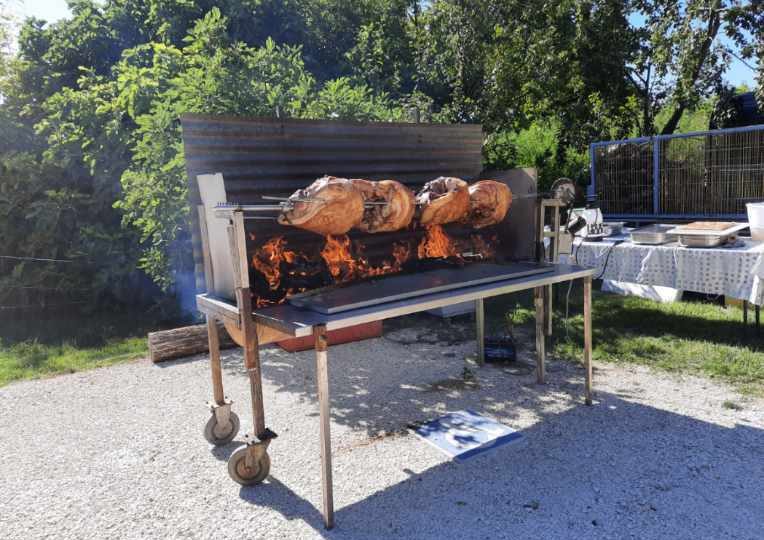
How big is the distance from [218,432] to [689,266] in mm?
4400

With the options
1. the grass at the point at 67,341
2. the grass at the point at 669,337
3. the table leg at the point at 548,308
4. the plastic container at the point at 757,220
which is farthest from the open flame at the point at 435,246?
the grass at the point at 67,341

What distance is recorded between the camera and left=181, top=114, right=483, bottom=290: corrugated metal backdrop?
3111 mm

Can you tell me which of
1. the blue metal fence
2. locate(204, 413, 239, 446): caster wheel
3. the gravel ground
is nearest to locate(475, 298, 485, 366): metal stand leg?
the gravel ground

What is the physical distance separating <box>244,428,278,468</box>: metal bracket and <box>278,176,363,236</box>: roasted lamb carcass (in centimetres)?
116

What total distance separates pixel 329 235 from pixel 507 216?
64.1 inches

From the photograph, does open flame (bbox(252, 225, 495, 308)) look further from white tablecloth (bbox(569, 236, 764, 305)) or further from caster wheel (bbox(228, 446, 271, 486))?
white tablecloth (bbox(569, 236, 764, 305))

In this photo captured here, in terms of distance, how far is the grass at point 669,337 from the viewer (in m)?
4.65

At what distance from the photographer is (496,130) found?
10539mm

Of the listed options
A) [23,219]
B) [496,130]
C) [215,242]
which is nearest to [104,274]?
[23,219]

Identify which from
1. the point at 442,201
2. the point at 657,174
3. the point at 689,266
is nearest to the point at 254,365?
the point at 442,201

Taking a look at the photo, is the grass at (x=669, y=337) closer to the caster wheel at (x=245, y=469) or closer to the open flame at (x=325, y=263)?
the open flame at (x=325, y=263)

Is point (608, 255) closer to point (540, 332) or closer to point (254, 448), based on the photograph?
point (540, 332)

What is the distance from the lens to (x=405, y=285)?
310cm

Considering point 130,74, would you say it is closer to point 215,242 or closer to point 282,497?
point 215,242
